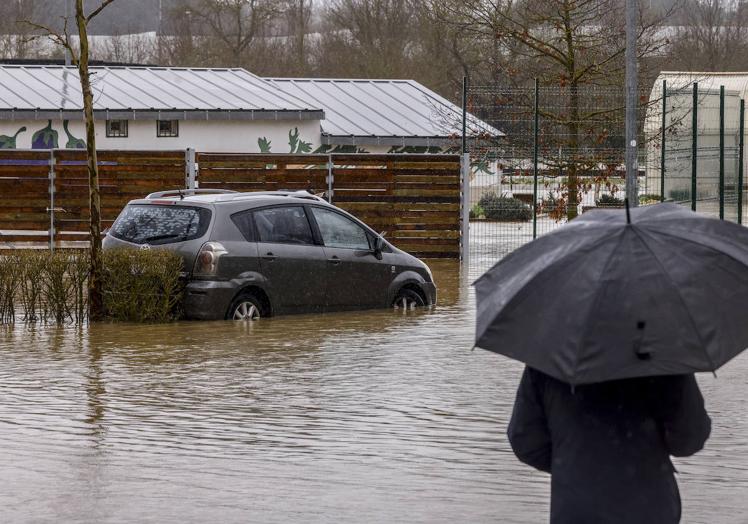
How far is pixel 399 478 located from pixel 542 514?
1.08m

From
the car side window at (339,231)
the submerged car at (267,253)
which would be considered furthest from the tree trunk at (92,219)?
the car side window at (339,231)

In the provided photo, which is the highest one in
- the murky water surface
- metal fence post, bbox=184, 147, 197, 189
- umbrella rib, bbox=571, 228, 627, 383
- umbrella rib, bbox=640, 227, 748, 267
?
metal fence post, bbox=184, 147, 197, 189

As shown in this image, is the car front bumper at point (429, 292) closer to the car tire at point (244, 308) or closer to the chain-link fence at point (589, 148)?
the car tire at point (244, 308)

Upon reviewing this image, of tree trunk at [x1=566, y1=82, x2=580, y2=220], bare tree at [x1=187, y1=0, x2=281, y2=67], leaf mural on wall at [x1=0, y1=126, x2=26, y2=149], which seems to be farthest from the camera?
bare tree at [x1=187, y1=0, x2=281, y2=67]

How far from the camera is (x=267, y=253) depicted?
15961mm

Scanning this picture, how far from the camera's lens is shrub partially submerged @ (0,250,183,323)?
1548cm

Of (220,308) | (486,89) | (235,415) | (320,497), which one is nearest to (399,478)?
(320,497)

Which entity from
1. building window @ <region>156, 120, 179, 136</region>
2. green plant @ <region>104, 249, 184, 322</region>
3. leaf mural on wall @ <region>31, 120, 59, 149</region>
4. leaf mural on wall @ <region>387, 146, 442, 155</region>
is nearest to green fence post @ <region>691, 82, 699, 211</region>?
green plant @ <region>104, 249, 184, 322</region>

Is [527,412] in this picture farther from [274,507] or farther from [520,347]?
[274,507]

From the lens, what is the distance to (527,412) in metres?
4.71

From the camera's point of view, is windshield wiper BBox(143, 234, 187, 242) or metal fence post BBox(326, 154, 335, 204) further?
metal fence post BBox(326, 154, 335, 204)

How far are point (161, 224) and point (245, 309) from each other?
1345mm

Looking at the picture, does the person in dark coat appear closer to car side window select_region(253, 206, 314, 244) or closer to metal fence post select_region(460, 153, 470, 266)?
car side window select_region(253, 206, 314, 244)

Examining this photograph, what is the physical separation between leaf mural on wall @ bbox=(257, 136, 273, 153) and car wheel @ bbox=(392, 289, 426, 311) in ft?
68.1
